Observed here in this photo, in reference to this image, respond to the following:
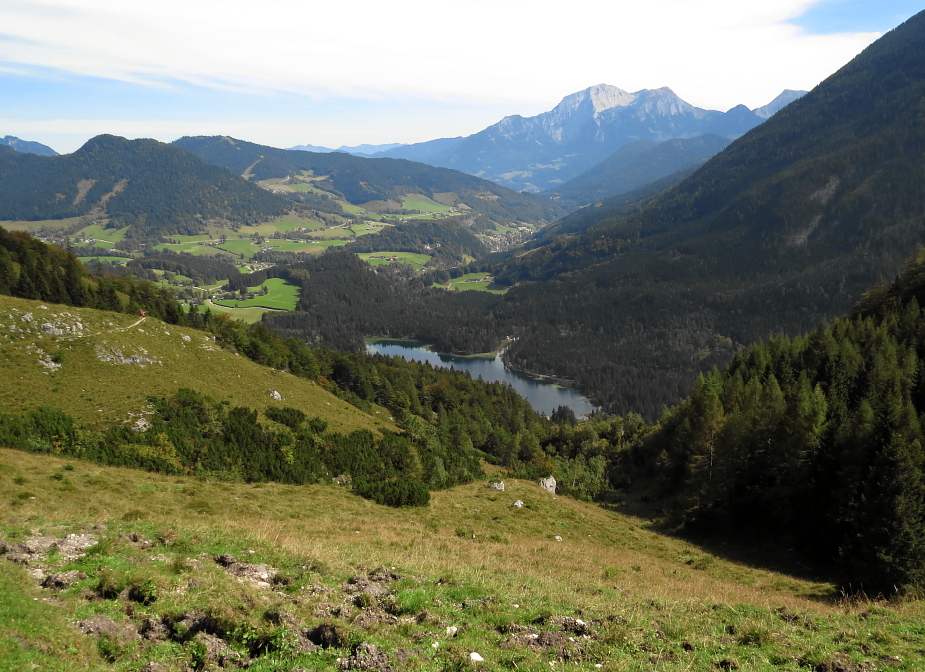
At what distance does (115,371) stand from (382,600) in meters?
65.9

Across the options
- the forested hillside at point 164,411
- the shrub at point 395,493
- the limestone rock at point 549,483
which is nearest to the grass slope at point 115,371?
the forested hillside at point 164,411

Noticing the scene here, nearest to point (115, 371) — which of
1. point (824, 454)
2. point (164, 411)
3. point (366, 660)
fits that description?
point (164, 411)

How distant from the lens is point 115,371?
223ft

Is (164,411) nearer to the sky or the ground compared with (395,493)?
nearer to the sky

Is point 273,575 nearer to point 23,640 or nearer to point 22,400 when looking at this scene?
point 23,640

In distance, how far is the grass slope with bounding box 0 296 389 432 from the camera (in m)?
57.9

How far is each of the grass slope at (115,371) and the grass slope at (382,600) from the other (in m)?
21.7

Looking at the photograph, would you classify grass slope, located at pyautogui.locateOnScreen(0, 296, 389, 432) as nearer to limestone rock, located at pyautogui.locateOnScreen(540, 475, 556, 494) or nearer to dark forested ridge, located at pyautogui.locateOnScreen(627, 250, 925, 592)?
limestone rock, located at pyautogui.locateOnScreen(540, 475, 556, 494)

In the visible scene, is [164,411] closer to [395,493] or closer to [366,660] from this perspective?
[395,493]

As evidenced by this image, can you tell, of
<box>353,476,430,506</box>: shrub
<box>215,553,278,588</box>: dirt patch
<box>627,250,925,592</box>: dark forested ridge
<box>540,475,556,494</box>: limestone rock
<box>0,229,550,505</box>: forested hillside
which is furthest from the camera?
<box>540,475,556,494</box>: limestone rock

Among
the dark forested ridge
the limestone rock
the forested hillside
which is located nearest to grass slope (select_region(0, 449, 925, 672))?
the dark forested ridge

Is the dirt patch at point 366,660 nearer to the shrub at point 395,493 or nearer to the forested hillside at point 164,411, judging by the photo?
the shrub at point 395,493

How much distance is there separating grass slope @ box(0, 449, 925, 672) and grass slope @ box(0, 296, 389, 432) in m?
21.7

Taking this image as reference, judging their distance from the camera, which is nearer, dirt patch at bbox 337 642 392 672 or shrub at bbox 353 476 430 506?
dirt patch at bbox 337 642 392 672
